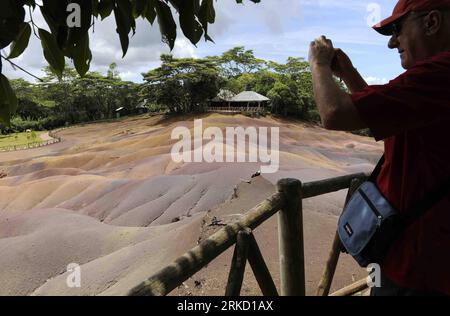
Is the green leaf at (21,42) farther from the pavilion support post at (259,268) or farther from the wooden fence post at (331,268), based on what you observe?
the wooden fence post at (331,268)

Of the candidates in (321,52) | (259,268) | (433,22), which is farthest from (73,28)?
(259,268)

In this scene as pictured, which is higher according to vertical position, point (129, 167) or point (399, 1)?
point (399, 1)

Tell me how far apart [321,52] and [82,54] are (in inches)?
29.4

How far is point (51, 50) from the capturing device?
1140mm

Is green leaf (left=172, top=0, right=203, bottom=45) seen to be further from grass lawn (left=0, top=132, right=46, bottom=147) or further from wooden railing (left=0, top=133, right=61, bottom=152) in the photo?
grass lawn (left=0, top=132, right=46, bottom=147)

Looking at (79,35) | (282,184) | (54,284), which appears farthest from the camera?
(54,284)

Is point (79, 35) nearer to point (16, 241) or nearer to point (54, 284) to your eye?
point (54, 284)

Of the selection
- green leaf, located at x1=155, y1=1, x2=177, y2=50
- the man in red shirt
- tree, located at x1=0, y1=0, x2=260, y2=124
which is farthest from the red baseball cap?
green leaf, located at x1=155, y1=1, x2=177, y2=50

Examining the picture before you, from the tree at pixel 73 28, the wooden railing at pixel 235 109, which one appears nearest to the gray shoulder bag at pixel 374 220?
the tree at pixel 73 28

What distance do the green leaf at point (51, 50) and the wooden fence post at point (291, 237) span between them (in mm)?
1313

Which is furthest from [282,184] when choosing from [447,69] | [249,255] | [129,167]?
[129,167]

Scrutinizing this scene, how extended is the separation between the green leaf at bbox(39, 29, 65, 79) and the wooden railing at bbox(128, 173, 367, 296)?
0.73 meters

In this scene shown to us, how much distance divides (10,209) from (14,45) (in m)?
12.7

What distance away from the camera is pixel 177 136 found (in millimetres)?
22312
